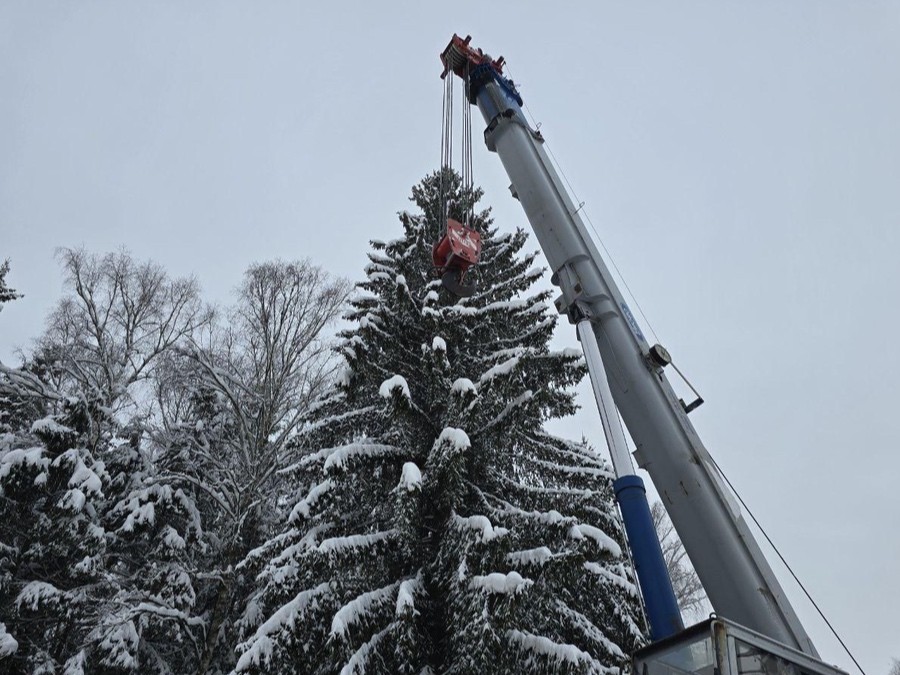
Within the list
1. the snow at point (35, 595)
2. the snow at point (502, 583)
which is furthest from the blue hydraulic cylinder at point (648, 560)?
the snow at point (35, 595)

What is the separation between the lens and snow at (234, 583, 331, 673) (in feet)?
19.6

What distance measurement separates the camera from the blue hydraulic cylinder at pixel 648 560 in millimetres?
3984

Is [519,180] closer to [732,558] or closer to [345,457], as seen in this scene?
[345,457]

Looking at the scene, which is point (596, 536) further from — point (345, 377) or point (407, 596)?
point (345, 377)

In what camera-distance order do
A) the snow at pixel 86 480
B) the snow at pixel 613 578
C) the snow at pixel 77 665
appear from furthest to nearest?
the snow at pixel 86 480, the snow at pixel 77 665, the snow at pixel 613 578

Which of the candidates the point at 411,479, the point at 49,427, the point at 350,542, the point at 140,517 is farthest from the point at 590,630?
the point at 49,427

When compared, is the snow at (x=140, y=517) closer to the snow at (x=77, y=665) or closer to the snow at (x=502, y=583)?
the snow at (x=77, y=665)

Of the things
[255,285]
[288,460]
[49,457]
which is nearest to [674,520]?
[288,460]

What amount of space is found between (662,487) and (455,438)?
8.01 feet

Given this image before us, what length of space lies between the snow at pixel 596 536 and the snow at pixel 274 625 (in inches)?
114

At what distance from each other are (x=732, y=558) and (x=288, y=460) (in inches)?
336

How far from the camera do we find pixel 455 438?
21.5 ft

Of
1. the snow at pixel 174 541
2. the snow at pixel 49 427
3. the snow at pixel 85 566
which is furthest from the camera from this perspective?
the snow at pixel 174 541

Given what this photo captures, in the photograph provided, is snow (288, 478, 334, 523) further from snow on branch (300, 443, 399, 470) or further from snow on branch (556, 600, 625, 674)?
snow on branch (556, 600, 625, 674)
